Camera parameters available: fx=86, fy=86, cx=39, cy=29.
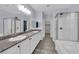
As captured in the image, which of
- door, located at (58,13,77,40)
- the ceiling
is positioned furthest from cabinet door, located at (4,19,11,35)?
door, located at (58,13,77,40)

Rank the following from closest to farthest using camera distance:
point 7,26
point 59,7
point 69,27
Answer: point 7,26, point 69,27, point 59,7

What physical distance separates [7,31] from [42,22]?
337 centimetres

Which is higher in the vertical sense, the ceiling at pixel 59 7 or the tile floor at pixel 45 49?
the ceiling at pixel 59 7

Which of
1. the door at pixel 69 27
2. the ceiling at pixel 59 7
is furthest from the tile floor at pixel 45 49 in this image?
the ceiling at pixel 59 7

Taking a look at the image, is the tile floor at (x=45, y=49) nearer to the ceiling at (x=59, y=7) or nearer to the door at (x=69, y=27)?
the door at (x=69, y=27)

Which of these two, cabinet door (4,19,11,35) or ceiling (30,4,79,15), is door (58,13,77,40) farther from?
cabinet door (4,19,11,35)

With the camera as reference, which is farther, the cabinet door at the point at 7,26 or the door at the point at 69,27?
the door at the point at 69,27

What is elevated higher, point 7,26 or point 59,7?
point 59,7

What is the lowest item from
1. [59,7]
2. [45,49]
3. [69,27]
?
[45,49]

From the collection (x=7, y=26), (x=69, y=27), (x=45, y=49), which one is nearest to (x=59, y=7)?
(x=69, y=27)

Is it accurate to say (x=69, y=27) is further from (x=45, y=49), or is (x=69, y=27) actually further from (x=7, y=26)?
(x=7, y=26)

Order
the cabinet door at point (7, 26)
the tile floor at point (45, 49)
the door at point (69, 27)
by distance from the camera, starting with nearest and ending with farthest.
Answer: the cabinet door at point (7, 26) < the tile floor at point (45, 49) < the door at point (69, 27)

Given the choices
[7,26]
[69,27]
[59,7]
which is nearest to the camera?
[7,26]
